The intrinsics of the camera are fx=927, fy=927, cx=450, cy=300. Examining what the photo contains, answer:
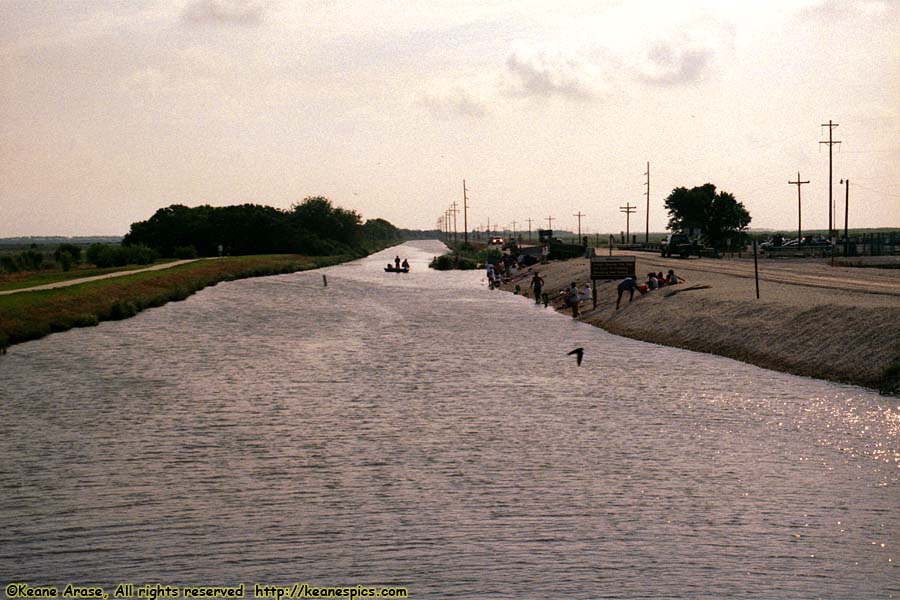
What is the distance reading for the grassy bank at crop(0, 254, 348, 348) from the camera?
51688mm

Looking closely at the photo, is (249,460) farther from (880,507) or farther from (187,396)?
(880,507)

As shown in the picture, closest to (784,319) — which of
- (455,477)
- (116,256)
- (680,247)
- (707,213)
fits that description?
(455,477)

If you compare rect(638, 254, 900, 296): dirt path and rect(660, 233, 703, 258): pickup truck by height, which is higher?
rect(660, 233, 703, 258): pickup truck

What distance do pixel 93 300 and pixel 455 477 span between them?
49961mm

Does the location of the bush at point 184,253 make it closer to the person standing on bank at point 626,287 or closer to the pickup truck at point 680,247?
the pickup truck at point 680,247

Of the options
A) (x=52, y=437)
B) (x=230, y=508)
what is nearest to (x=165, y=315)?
(x=52, y=437)

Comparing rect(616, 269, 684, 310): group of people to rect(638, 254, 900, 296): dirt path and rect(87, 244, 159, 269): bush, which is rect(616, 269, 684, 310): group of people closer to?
rect(638, 254, 900, 296): dirt path

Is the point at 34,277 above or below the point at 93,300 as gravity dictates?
above

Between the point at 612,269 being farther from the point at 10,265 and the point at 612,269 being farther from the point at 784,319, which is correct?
the point at 10,265

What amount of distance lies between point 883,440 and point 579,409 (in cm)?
916

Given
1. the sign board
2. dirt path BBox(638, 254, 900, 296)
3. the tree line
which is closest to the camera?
dirt path BBox(638, 254, 900, 296)

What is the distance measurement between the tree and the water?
10886cm

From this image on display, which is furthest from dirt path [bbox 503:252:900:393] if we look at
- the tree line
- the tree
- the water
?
the tree line

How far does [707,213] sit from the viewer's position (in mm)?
153375
